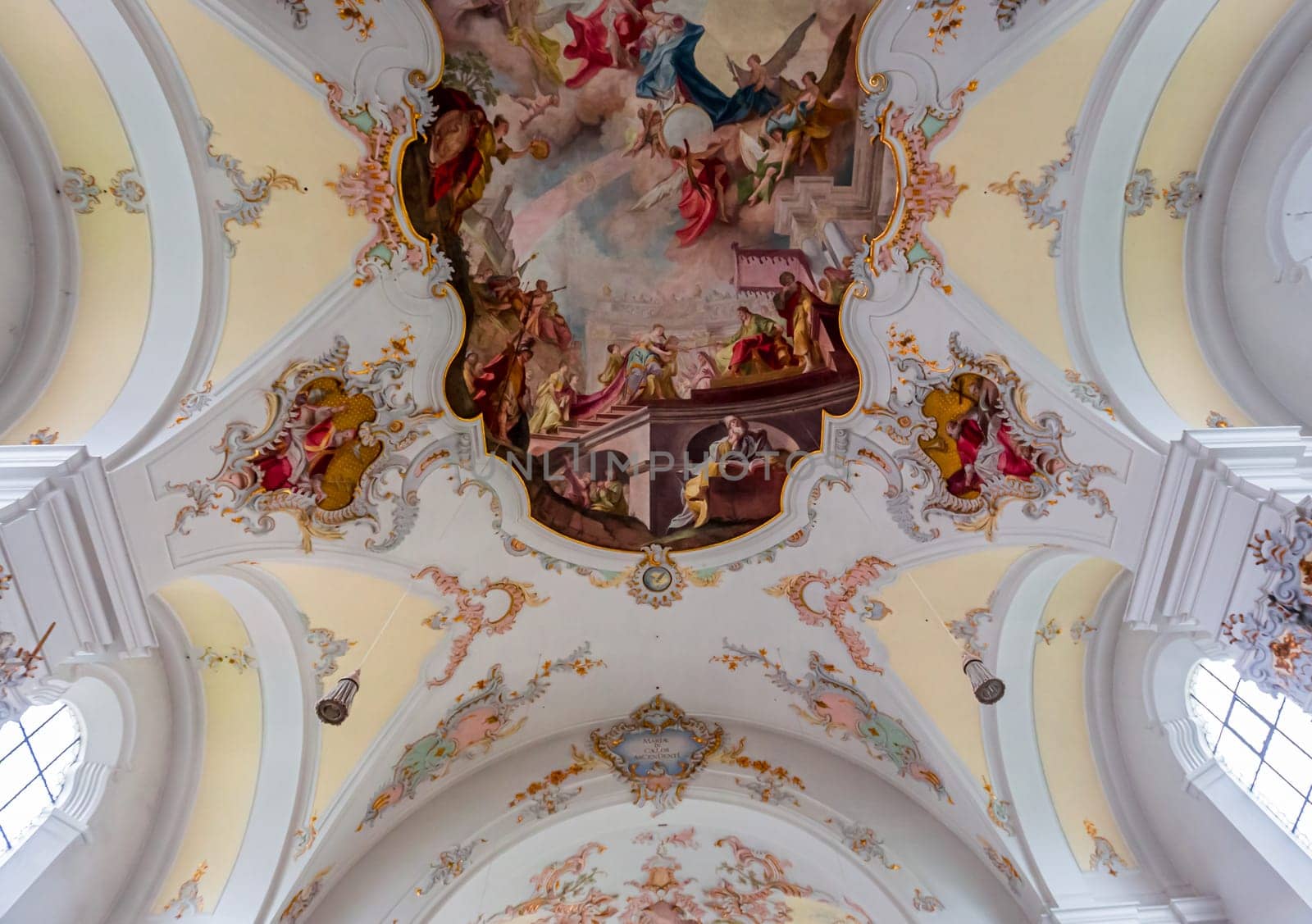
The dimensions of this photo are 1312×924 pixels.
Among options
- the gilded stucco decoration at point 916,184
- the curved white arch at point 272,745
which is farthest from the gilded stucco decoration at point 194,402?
the gilded stucco decoration at point 916,184

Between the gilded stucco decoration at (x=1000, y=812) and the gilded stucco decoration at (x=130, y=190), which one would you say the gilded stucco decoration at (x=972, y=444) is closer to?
the gilded stucco decoration at (x=1000, y=812)

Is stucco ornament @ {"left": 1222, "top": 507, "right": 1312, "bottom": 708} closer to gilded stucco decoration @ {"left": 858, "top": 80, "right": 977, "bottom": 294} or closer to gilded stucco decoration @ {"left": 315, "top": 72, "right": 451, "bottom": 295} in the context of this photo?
gilded stucco decoration @ {"left": 858, "top": 80, "right": 977, "bottom": 294}

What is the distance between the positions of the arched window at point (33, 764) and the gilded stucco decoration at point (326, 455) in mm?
3150

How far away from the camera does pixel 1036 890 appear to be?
9.65 meters

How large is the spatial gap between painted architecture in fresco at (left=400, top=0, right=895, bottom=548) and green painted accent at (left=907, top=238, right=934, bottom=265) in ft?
1.48

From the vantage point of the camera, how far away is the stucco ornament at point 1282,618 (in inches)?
229

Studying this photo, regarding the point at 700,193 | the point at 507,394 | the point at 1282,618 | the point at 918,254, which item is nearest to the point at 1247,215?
the point at 918,254

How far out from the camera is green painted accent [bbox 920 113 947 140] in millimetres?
8062

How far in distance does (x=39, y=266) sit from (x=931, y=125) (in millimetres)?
8130

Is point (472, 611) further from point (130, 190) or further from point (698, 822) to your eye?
point (130, 190)

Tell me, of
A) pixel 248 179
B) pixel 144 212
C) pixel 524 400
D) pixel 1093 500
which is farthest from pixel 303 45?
pixel 1093 500

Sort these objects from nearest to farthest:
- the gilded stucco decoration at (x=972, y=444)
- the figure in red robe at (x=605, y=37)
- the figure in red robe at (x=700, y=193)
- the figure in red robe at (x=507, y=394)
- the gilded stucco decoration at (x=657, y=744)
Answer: the figure in red robe at (x=605, y=37) → the gilded stucco decoration at (x=972, y=444) → the figure in red robe at (x=700, y=193) → the figure in red robe at (x=507, y=394) → the gilded stucco decoration at (x=657, y=744)

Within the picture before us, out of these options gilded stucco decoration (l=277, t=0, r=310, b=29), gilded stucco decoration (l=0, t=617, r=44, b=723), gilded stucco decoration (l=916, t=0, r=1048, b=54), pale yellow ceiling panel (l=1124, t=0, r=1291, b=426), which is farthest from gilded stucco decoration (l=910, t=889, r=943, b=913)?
gilded stucco decoration (l=277, t=0, r=310, b=29)

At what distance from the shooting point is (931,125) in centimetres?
811
